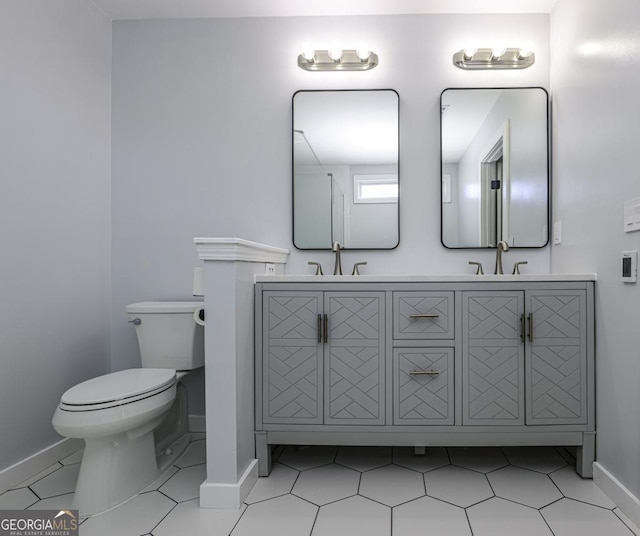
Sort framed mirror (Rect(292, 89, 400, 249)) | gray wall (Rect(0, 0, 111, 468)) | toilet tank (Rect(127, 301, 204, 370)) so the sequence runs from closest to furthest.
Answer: gray wall (Rect(0, 0, 111, 468))
toilet tank (Rect(127, 301, 204, 370))
framed mirror (Rect(292, 89, 400, 249))

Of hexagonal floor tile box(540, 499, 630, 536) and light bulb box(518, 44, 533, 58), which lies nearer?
hexagonal floor tile box(540, 499, 630, 536)

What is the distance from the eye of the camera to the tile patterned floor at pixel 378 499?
1.41 metres

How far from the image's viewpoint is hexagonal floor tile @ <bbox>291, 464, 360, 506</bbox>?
1.61m

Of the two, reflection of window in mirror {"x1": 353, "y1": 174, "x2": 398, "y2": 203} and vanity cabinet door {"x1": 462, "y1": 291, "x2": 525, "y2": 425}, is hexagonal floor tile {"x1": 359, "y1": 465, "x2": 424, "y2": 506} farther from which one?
reflection of window in mirror {"x1": 353, "y1": 174, "x2": 398, "y2": 203}

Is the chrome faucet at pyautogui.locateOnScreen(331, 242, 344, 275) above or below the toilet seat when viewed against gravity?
above

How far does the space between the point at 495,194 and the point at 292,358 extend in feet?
4.67

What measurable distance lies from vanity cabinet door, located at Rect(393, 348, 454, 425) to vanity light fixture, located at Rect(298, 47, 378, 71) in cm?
157

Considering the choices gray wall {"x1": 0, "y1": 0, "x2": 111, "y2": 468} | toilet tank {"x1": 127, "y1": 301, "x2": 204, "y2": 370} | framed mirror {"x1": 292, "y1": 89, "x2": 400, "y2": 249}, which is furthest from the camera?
framed mirror {"x1": 292, "y1": 89, "x2": 400, "y2": 249}

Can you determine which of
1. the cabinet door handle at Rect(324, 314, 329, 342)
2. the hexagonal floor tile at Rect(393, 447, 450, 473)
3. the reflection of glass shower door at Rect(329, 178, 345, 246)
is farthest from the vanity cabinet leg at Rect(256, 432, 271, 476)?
the reflection of glass shower door at Rect(329, 178, 345, 246)

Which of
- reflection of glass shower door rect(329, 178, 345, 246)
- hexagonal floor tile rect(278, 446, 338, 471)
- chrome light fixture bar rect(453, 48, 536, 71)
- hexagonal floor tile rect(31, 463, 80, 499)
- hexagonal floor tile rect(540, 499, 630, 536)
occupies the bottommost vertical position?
hexagonal floor tile rect(31, 463, 80, 499)

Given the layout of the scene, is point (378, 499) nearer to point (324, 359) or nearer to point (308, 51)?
point (324, 359)

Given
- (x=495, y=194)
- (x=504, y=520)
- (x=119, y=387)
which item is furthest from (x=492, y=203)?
(x=119, y=387)

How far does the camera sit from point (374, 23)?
2256 millimetres

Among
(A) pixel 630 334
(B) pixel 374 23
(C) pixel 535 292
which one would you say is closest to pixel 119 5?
(B) pixel 374 23
